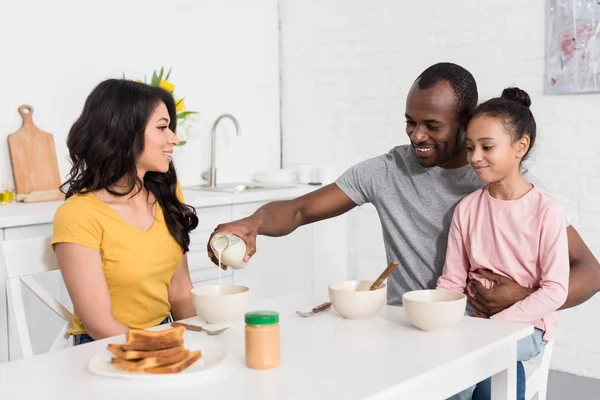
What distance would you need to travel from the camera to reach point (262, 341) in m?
1.27

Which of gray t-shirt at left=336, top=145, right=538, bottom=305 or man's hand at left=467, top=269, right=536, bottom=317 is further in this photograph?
gray t-shirt at left=336, top=145, right=538, bottom=305

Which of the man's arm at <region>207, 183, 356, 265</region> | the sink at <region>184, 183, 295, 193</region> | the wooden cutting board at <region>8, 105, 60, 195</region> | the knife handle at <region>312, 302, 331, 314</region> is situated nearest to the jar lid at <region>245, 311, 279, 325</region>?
the knife handle at <region>312, 302, 331, 314</region>

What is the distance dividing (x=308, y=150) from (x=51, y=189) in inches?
57.6

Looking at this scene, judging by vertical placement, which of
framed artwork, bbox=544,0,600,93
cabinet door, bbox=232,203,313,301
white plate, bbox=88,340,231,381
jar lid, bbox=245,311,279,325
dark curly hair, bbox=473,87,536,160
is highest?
framed artwork, bbox=544,0,600,93

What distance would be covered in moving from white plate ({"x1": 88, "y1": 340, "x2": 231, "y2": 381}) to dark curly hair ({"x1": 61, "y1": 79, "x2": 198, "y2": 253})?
76 cm

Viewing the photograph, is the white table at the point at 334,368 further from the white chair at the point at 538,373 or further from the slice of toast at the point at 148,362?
the white chair at the point at 538,373

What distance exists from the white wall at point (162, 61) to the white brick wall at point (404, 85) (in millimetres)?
164

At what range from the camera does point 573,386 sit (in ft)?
10.7

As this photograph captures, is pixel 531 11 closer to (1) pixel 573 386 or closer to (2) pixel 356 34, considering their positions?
(2) pixel 356 34

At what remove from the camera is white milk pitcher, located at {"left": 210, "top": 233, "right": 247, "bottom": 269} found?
1765mm

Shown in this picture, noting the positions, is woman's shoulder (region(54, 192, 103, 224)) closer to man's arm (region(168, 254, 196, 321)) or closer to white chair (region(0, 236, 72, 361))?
white chair (region(0, 236, 72, 361))

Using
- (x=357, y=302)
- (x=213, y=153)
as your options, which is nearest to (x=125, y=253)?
(x=357, y=302)

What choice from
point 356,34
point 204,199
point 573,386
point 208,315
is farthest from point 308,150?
point 208,315

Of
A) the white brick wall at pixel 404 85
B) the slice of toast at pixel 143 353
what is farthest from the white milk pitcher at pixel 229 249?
the white brick wall at pixel 404 85
